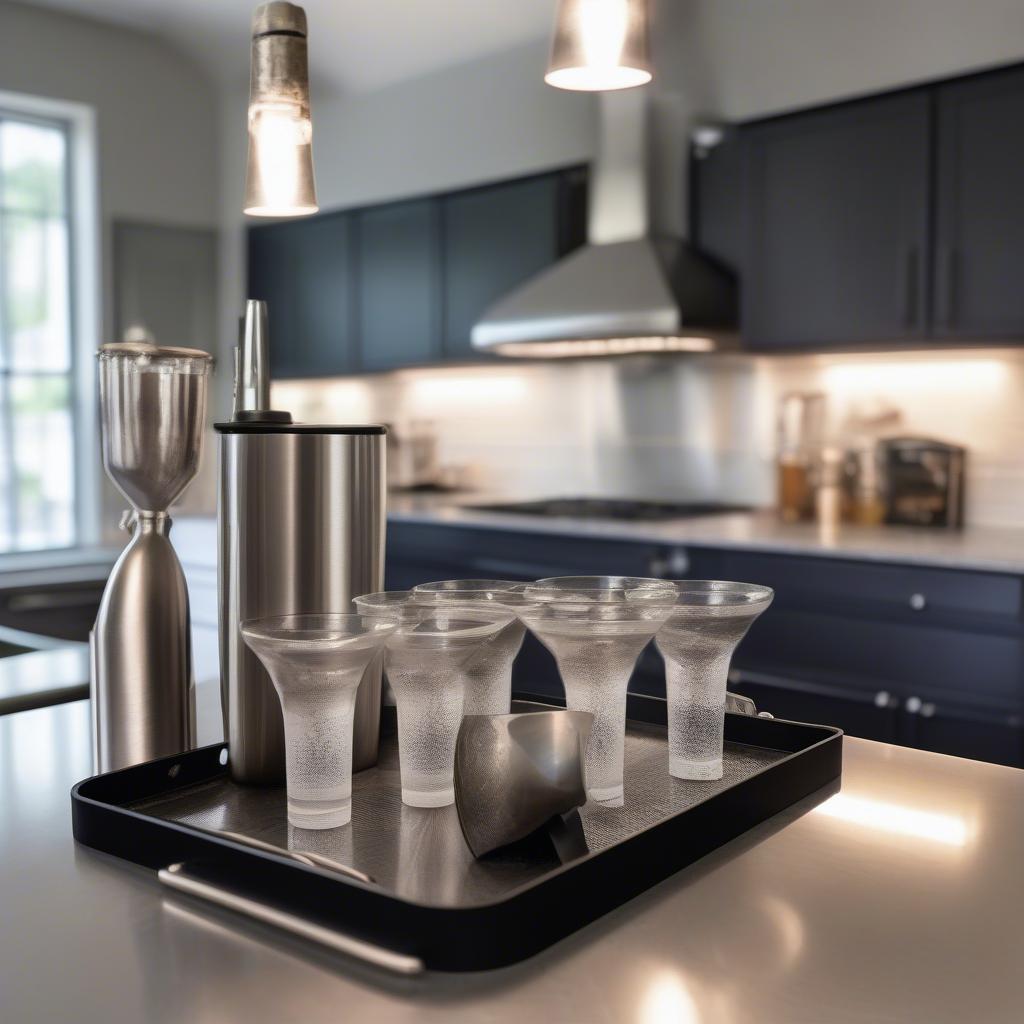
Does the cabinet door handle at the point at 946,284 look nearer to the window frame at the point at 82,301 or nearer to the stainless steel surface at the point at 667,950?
the stainless steel surface at the point at 667,950

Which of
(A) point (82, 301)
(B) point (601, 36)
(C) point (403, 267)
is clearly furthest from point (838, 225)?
(A) point (82, 301)

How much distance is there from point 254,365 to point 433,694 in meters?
0.39

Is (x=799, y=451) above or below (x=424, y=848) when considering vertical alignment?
above

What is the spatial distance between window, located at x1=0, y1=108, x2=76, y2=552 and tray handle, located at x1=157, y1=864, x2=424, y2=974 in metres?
4.46

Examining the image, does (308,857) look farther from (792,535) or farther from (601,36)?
(792,535)

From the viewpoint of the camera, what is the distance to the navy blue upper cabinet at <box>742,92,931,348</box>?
3189 mm

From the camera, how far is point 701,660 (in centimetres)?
93

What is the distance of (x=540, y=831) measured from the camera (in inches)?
30.8

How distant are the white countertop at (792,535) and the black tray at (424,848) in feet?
6.20

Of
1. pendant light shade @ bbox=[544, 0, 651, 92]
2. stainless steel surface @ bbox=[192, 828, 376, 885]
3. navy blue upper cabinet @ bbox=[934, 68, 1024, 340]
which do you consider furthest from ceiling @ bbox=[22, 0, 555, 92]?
stainless steel surface @ bbox=[192, 828, 376, 885]

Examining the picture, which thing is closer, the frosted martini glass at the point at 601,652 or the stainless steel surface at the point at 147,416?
the frosted martini glass at the point at 601,652

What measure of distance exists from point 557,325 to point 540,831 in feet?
10.1

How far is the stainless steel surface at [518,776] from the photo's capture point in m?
0.76

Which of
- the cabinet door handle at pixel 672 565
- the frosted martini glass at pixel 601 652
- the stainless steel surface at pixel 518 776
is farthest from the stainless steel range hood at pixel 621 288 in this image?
the stainless steel surface at pixel 518 776
